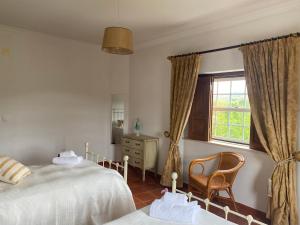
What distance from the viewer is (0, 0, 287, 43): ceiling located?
9.01 ft

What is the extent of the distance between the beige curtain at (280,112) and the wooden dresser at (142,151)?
1.88 metres

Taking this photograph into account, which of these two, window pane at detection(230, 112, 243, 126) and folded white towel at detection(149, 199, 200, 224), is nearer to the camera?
folded white towel at detection(149, 199, 200, 224)

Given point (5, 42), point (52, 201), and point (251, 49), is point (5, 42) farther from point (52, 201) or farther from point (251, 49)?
point (251, 49)

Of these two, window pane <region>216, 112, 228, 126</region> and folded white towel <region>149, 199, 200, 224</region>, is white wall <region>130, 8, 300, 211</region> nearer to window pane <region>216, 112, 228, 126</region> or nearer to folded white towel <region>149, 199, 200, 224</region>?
window pane <region>216, 112, 228, 126</region>

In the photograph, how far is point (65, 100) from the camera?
4348mm

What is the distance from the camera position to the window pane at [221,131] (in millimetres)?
3381

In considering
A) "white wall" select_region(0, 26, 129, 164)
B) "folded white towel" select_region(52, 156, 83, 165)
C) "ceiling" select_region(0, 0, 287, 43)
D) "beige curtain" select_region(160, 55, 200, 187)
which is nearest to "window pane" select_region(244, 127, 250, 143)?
"beige curtain" select_region(160, 55, 200, 187)

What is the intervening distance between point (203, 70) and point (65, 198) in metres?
2.53

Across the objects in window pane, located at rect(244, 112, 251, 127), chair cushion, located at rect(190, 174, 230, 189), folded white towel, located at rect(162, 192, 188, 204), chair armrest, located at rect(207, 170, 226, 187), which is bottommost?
chair cushion, located at rect(190, 174, 230, 189)

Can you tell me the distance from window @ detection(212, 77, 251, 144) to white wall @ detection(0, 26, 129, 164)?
2322mm

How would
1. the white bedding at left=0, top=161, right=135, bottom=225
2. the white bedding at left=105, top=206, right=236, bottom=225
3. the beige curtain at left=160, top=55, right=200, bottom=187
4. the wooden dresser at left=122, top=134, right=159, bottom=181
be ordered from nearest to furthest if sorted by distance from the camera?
the white bedding at left=105, top=206, right=236, bottom=225 → the white bedding at left=0, top=161, right=135, bottom=225 → the beige curtain at left=160, top=55, right=200, bottom=187 → the wooden dresser at left=122, top=134, right=159, bottom=181

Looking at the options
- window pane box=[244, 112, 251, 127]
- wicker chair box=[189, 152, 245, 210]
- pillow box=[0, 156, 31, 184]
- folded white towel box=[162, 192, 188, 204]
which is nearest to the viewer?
folded white towel box=[162, 192, 188, 204]

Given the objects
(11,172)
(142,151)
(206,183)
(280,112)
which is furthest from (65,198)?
(280,112)

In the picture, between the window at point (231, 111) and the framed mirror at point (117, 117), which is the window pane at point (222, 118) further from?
the framed mirror at point (117, 117)
